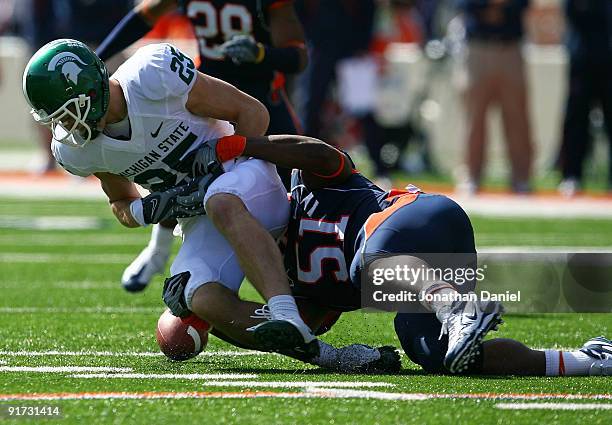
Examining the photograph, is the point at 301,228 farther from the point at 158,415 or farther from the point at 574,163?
the point at 574,163

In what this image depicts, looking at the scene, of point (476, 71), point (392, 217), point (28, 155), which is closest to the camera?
point (392, 217)

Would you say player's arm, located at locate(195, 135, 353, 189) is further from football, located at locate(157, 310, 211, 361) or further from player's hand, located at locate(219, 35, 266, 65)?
player's hand, located at locate(219, 35, 266, 65)

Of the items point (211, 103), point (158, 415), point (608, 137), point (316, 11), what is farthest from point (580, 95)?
point (158, 415)

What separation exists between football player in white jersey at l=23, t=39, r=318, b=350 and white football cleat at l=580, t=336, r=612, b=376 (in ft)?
3.08

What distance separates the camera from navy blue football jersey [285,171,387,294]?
4961 millimetres

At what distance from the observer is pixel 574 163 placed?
12625 millimetres

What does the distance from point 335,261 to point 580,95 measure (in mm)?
8009

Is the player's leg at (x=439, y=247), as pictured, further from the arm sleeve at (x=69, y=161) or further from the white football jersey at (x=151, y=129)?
the arm sleeve at (x=69, y=161)

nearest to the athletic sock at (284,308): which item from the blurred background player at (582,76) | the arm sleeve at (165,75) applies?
the arm sleeve at (165,75)

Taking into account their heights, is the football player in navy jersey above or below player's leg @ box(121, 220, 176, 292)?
above

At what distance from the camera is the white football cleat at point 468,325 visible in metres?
4.43

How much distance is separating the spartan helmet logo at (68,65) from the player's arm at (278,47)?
1873 millimetres

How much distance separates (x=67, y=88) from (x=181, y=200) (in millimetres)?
Result: 551

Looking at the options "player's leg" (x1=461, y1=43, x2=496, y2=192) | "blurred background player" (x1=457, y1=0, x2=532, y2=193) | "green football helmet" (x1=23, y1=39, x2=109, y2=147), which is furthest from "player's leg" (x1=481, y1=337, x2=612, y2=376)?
"player's leg" (x1=461, y1=43, x2=496, y2=192)
